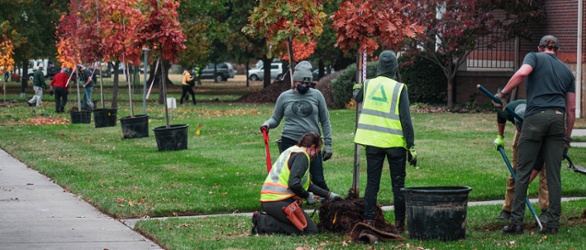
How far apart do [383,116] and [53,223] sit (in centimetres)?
400

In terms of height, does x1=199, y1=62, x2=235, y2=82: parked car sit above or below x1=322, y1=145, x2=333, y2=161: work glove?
below

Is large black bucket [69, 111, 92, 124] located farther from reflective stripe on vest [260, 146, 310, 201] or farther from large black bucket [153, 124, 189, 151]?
reflective stripe on vest [260, 146, 310, 201]

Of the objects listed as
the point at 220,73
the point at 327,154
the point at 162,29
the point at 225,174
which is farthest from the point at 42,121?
the point at 220,73

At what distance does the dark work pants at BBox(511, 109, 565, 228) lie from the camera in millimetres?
9508

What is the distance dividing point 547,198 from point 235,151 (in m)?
9.26

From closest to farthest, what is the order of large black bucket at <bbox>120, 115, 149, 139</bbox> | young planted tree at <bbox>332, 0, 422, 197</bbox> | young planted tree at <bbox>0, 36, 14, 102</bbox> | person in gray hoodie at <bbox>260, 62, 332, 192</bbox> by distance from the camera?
young planted tree at <bbox>332, 0, 422, 197</bbox>, person in gray hoodie at <bbox>260, 62, 332, 192</bbox>, large black bucket at <bbox>120, 115, 149, 139</bbox>, young planted tree at <bbox>0, 36, 14, 102</bbox>

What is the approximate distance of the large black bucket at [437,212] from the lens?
29.8 ft

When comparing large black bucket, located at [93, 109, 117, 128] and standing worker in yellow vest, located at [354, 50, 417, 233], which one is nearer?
standing worker in yellow vest, located at [354, 50, 417, 233]

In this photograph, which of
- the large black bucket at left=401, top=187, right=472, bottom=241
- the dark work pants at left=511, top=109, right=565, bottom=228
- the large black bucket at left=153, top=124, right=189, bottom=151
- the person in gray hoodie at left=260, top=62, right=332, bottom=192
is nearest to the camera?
the large black bucket at left=401, top=187, right=472, bottom=241

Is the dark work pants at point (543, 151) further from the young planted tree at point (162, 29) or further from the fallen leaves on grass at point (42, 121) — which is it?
the fallen leaves on grass at point (42, 121)

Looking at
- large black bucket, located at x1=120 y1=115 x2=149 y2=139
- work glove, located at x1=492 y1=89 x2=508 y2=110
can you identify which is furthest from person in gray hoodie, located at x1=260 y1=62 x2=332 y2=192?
large black bucket, located at x1=120 y1=115 x2=149 y2=139

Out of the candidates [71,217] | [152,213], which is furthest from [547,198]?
[71,217]

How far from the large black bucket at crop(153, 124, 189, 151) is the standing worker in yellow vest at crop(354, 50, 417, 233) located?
9548mm

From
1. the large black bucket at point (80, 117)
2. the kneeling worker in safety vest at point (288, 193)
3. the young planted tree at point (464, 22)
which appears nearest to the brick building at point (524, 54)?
the young planted tree at point (464, 22)
